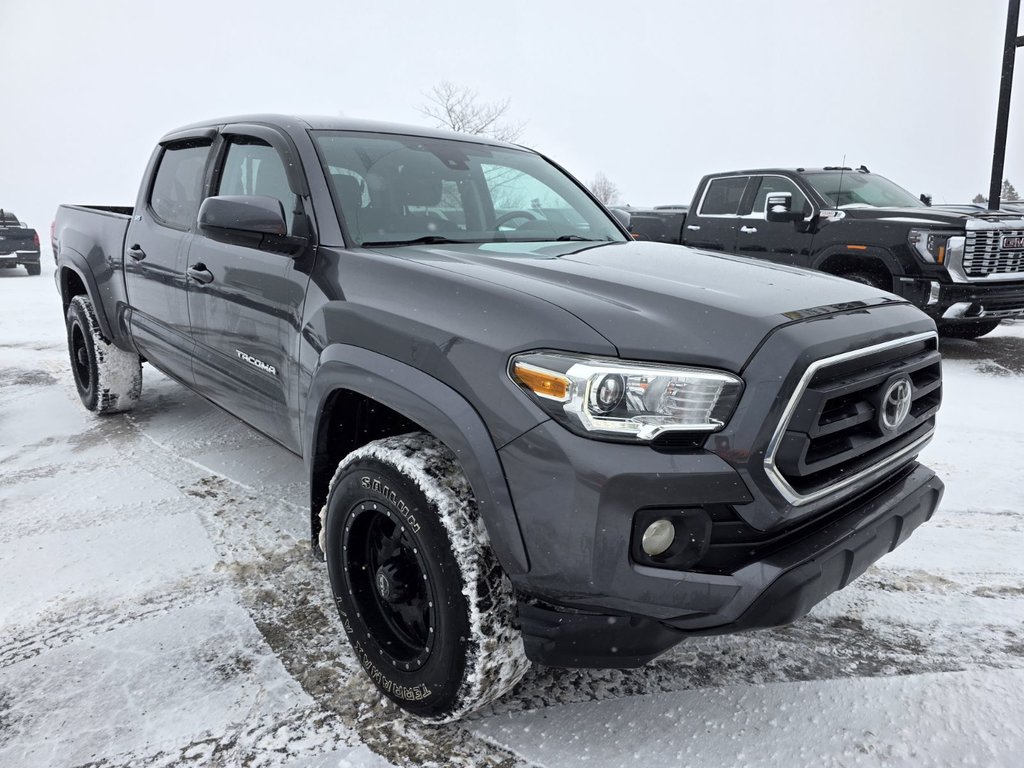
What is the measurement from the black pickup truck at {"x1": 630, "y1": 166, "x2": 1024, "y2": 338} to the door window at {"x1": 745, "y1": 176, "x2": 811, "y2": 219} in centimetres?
1

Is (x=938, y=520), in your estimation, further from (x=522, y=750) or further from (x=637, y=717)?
(x=522, y=750)

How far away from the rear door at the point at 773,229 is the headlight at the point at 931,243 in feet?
3.61

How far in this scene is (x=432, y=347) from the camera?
6.40 ft

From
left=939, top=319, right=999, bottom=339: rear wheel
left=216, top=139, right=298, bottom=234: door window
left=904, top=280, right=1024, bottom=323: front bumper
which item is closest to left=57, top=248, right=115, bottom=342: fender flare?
left=216, top=139, right=298, bottom=234: door window

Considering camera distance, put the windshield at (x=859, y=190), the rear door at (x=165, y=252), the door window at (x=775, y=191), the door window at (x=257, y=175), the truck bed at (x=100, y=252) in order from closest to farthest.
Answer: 1. the door window at (x=257, y=175)
2. the rear door at (x=165, y=252)
3. the truck bed at (x=100, y=252)
4. the windshield at (x=859, y=190)
5. the door window at (x=775, y=191)

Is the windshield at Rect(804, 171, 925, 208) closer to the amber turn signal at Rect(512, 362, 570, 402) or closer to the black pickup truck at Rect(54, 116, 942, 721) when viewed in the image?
the black pickup truck at Rect(54, 116, 942, 721)

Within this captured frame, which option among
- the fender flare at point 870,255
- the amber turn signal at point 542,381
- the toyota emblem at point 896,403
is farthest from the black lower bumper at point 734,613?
the fender flare at point 870,255

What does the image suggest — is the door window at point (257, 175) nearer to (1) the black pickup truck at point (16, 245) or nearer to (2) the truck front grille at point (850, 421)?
(2) the truck front grille at point (850, 421)

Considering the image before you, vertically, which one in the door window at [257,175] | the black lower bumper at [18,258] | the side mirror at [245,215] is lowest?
the black lower bumper at [18,258]

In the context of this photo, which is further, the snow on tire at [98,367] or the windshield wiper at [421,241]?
the snow on tire at [98,367]

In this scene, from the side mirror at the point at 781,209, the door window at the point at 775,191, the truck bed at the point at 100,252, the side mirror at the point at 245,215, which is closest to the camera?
the side mirror at the point at 245,215

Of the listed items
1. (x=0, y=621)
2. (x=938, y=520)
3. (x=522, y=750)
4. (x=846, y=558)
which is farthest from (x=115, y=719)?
(x=938, y=520)

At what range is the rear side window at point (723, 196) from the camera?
28.6 ft

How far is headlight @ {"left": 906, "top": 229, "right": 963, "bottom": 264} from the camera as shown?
672cm
